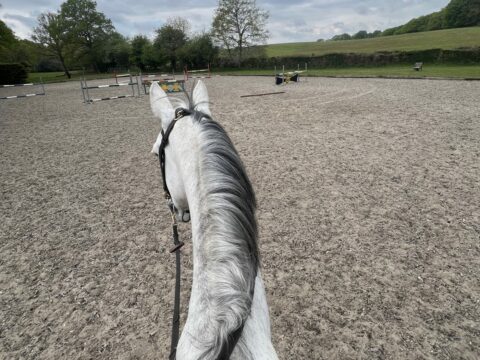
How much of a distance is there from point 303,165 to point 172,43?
48.6m

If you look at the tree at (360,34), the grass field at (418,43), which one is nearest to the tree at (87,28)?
the grass field at (418,43)

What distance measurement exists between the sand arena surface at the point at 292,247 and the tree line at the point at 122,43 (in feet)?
128

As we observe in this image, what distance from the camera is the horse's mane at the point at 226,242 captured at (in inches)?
29.6

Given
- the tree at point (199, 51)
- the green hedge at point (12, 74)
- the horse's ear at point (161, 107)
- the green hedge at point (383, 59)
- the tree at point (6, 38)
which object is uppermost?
the tree at point (6, 38)

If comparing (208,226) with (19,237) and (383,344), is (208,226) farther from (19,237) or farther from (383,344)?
(19,237)

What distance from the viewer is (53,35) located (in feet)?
138

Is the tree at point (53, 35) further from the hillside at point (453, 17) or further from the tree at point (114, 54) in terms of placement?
the hillside at point (453, 17)

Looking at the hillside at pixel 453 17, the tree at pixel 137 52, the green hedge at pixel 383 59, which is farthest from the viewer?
the hillside at pixel 453 17

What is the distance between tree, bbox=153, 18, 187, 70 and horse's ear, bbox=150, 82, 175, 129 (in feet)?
163

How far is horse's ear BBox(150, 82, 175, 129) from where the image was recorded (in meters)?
1.70

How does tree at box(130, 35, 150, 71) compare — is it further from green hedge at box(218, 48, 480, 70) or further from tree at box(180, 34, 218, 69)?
green hedge at box(218, 48, 480, 70)

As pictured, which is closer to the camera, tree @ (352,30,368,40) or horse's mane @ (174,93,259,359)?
horse's mane @ (174,93,259,359)

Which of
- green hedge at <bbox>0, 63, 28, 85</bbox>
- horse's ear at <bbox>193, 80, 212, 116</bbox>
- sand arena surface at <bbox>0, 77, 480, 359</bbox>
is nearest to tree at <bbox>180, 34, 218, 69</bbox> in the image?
green hedge at <bbox>0, 63, 28, 85</bbox>

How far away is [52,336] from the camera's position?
2.53 meters
